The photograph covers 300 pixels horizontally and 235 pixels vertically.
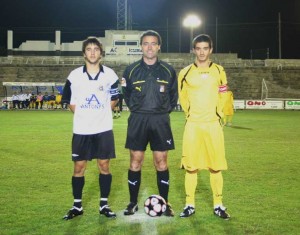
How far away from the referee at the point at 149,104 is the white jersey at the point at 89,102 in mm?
323

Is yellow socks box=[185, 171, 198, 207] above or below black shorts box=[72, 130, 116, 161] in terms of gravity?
below

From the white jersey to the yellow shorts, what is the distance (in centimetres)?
109

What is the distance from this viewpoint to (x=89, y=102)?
5852 mm

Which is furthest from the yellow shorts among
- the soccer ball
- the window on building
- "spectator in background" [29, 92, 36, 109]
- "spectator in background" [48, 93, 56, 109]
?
the window on building

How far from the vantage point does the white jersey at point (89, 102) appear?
5.84 meters

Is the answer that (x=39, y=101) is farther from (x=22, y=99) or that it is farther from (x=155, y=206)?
(x=155, y=206)

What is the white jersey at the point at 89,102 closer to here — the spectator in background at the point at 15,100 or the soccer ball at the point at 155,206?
the soccer ball at the point at 155,206

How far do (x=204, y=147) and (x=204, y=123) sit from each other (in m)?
0.32

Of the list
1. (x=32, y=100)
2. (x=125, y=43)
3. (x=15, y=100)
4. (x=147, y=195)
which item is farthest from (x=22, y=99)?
(x=147, y=195)

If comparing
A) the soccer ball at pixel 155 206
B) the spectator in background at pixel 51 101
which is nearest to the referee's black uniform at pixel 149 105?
the soccer ball at pixel 155 206

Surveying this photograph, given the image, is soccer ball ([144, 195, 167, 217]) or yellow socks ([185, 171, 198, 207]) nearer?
soccer ball ([144, 195, 167, 217])

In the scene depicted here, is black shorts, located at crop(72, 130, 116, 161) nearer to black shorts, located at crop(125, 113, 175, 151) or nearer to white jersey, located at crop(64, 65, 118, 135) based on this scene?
white jersey, located at crop(64, 65, 118, 135)

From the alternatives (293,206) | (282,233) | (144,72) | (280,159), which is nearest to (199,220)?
(282,233)

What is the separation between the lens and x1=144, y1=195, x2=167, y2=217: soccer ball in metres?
5.75
